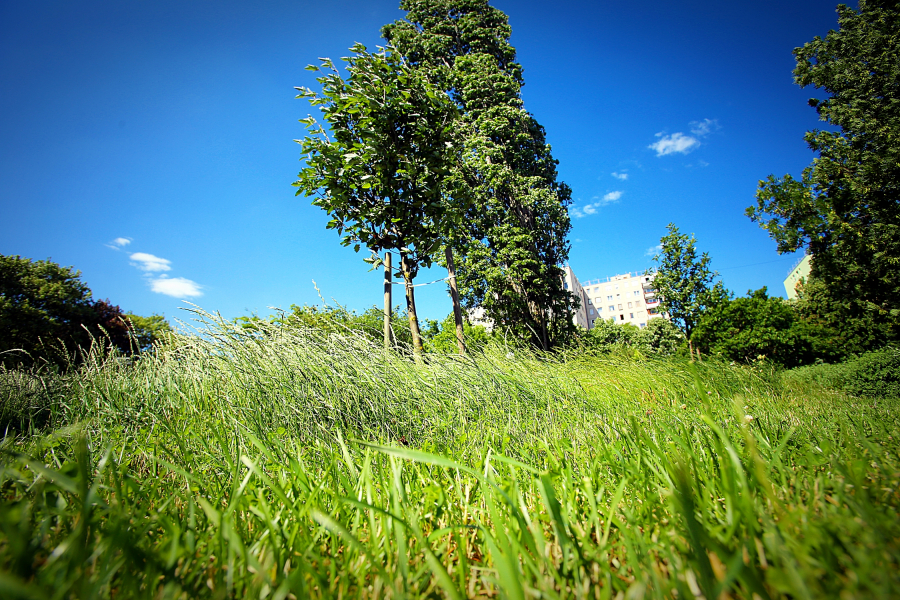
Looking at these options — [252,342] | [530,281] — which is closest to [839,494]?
[252,342]

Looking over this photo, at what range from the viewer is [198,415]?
237 centimetres

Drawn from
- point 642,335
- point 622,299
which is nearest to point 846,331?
point 642,335

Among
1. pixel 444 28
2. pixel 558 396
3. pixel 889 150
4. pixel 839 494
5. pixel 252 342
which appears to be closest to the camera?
pixel 839 494

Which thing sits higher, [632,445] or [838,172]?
[838,172]

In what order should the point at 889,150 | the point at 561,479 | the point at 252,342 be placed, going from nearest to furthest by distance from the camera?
1. the point at 561,479
2. the point at 252,342
3. the point at 889,150

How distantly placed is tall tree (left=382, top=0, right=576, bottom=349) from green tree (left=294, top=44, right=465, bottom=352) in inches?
182

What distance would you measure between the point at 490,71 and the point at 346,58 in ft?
26.4

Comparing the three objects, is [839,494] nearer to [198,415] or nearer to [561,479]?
[561,479]

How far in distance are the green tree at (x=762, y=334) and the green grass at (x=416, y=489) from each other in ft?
28.4

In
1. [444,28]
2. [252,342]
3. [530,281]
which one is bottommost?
[252,342]

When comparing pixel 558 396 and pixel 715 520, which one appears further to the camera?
pixel 558 396

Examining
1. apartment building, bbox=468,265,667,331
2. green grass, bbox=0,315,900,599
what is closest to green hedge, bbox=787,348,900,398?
green grass, bbox=0,315,900,599

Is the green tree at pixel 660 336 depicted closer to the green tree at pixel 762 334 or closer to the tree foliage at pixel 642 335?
the tree foliage at pixel 642 335

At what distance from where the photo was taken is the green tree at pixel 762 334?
9367mm
